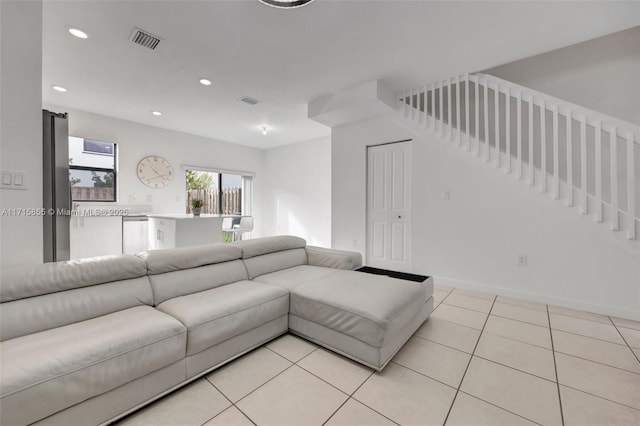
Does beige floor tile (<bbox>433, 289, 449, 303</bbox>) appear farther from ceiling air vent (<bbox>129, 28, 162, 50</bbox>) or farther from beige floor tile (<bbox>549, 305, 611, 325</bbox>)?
ceiling air vent (<bbox>129, 28, 162, 50</bbox>)

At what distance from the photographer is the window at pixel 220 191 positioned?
6363mm

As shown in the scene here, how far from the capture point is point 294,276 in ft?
7.82

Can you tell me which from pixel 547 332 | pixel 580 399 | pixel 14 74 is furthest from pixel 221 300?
pixel 547 332

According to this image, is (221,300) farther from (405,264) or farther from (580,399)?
(405,264)

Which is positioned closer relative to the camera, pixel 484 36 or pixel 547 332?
pixel 547 332

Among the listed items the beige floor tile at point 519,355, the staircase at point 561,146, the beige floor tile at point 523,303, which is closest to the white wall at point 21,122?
the beige floor tile at point 519,355

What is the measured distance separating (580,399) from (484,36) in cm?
297

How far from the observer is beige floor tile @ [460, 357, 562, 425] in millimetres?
1346

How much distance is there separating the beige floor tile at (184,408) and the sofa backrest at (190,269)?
622 mm

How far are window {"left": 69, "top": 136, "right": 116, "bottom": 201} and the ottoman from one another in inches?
184

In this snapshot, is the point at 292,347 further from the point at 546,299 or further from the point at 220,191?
the point at 220,191

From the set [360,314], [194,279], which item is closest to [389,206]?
[360,314]

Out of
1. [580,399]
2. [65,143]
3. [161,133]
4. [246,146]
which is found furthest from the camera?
[246,146]

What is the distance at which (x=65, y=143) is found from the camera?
2006 millimetres
